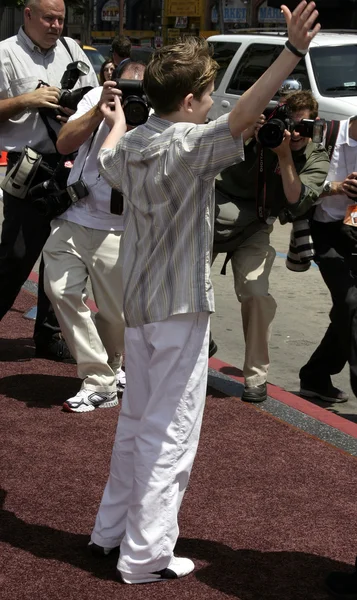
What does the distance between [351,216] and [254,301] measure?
72 cm

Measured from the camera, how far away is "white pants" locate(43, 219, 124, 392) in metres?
5.42

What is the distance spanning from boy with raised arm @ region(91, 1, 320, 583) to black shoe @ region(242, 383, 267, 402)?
2.22 metres

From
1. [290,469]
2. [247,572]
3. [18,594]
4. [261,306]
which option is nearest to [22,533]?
[18,594]

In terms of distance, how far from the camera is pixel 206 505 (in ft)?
14.1

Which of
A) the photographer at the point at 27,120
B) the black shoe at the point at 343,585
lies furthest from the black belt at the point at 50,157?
the black shoe at the point at 343,585

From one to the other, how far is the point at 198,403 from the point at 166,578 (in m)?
0.61

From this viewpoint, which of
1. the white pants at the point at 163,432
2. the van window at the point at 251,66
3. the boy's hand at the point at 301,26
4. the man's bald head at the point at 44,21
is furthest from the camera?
the van window at the point at 251,66

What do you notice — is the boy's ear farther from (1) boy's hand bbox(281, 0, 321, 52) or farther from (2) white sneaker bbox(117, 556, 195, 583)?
(2) white sneaker bbox(117, 556, 195, 583)

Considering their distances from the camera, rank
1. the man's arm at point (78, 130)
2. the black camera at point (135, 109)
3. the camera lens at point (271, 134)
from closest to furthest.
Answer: the black camera at point (135, 109) → the camera lens at point (271, 134) → the man's arm at point (78, 130)

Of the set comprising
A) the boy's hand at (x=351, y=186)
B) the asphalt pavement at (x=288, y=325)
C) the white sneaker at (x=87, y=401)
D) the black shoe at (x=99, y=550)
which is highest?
the boy's hand at (x=351, y=186)

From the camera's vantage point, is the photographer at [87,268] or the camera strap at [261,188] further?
the camera strap at [261,188]

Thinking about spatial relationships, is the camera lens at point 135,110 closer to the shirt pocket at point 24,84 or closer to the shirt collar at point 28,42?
the shirt pocket at point 24,84

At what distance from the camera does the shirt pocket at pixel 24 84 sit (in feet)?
20.1

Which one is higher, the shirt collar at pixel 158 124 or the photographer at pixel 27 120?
the shirt collar at pixel 158 124
